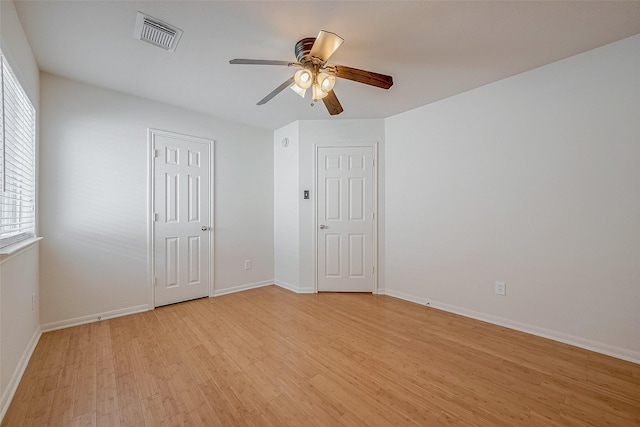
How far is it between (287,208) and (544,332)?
126 inches

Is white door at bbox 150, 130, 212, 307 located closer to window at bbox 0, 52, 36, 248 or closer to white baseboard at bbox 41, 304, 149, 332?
white baseboard at bbox 41, 304, 149, 332

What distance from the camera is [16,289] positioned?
1.78 metres

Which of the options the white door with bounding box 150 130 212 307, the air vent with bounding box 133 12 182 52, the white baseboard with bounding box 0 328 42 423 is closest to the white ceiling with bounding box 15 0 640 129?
the air vent with bounding box 133 12 182 52

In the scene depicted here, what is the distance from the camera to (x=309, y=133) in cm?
367

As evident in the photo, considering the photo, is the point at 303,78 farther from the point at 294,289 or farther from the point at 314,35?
the point at 294,289

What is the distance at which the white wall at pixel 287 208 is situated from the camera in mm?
3762

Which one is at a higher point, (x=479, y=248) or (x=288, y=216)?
(x=288, y=216)

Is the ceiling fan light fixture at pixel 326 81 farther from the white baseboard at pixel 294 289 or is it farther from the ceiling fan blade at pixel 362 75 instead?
Answer: the white baseboard at pixel 294 289

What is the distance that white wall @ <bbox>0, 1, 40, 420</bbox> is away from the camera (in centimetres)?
153

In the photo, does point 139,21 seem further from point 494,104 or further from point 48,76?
point 494,104

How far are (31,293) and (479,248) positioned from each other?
13.5 ft

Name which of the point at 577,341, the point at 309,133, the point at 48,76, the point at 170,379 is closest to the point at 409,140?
the point at 309,133

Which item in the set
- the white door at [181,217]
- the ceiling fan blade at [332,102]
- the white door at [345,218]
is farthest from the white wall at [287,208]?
the ceiling fan blade at [332,102]

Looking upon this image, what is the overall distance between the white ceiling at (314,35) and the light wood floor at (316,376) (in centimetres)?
242
